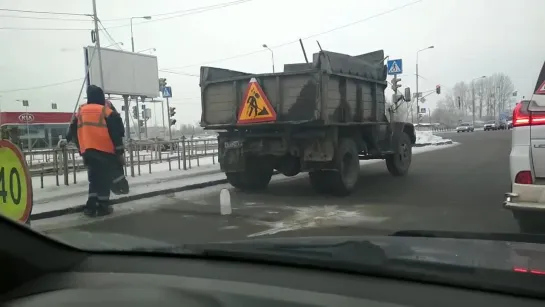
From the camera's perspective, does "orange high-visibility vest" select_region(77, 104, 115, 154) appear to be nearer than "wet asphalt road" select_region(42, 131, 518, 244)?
No

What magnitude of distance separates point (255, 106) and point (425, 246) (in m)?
6.48

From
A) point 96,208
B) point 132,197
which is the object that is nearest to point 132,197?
point 132,197

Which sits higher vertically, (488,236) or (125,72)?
(125,72)

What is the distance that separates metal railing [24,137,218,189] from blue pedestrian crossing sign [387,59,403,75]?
7.70m

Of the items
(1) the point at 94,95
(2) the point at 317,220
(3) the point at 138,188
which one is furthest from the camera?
(3) the point at 138,188

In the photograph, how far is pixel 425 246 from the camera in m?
2.63

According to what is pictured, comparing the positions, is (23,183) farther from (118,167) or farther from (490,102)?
(490,102)

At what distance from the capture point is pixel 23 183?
429cm

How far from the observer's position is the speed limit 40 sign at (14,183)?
13.3 ft

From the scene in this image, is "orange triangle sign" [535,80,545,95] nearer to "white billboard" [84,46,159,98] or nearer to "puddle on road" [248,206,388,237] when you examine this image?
"puddle on road" [248,206,388,237]

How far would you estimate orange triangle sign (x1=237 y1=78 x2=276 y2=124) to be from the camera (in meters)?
8.73

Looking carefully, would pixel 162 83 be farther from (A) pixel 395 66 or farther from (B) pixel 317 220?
(B) pixel 317 220

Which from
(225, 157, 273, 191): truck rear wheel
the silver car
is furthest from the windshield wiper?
(225, 157, 273, 191): truck rear wheel

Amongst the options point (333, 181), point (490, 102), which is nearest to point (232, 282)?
point (333, 181)
